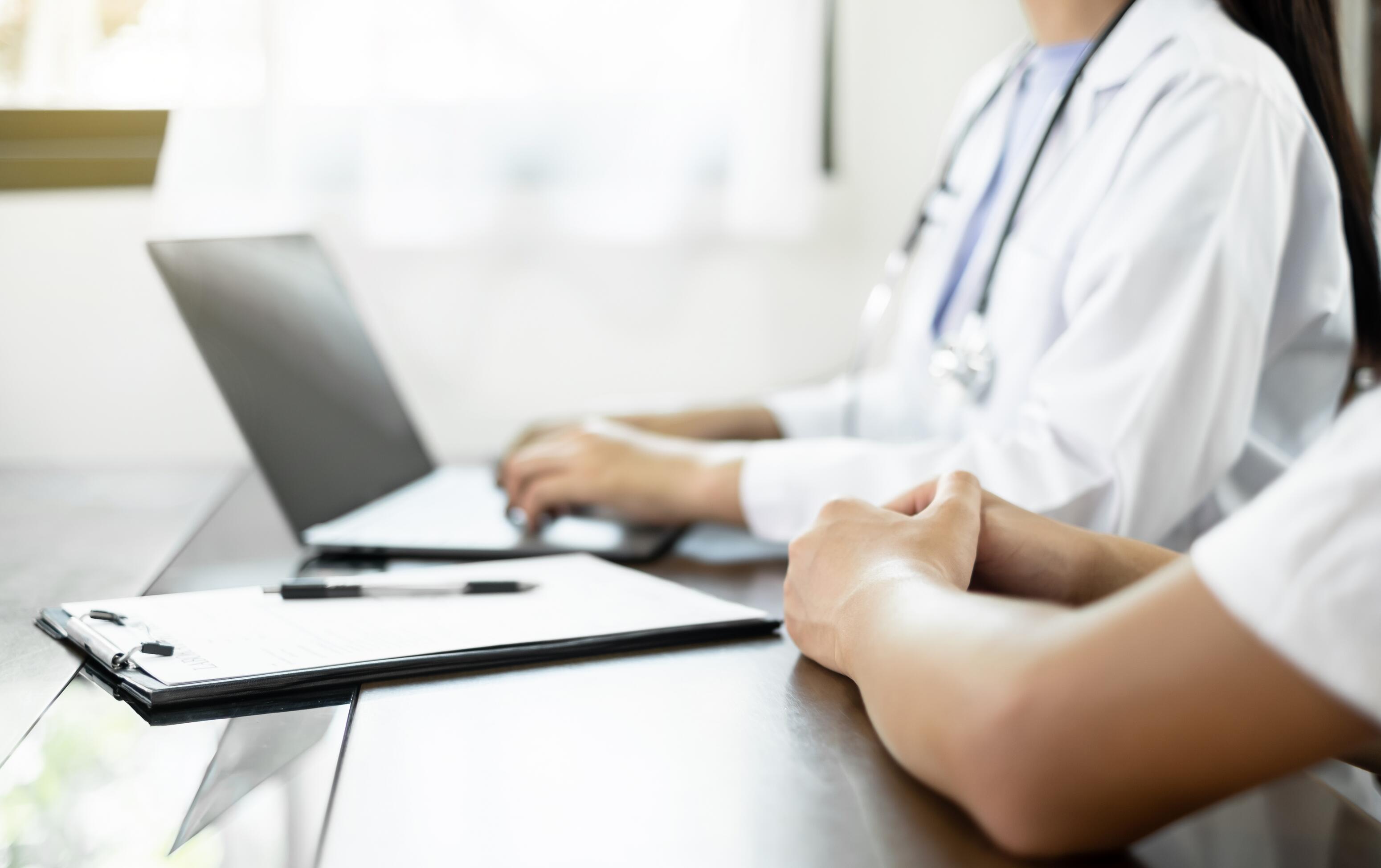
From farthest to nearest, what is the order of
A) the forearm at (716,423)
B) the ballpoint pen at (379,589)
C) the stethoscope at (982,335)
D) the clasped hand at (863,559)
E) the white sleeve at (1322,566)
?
the forearm at (716,423) < the stethoscope at (982,335) < the ballpoint pen at (379,589) < the clasped hand at (863,559) < the white sleeve at (1322,566)

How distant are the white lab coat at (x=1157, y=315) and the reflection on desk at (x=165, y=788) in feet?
1.48

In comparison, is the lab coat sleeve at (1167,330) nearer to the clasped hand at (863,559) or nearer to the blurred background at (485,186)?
the clasped hand at (863,559)

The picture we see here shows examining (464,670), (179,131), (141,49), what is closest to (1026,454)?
(464,670)

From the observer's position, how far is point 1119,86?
0.91 meters

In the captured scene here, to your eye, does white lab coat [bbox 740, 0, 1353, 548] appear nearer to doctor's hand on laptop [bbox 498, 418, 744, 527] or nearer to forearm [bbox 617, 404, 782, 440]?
doctor's hand on laptop [bbox 498, 418, 744, 527]

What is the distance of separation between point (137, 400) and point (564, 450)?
73 cm

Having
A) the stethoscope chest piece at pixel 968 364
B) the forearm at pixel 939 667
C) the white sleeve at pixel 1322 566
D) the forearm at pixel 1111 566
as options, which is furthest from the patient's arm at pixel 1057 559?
the stethoscope chest piece at pixel 968 364

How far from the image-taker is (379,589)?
2.21 feet

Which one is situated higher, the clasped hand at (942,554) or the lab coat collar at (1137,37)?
the lab coat collar at (1137,37)

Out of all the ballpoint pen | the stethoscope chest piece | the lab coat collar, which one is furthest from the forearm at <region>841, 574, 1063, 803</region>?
the lab coat collar

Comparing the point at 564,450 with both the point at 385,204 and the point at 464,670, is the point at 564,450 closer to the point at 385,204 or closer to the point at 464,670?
the point at 464,670

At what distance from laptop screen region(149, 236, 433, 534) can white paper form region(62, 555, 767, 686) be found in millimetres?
184

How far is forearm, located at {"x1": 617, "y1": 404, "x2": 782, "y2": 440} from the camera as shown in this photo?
3.70 ft

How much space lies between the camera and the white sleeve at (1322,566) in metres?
0.33
